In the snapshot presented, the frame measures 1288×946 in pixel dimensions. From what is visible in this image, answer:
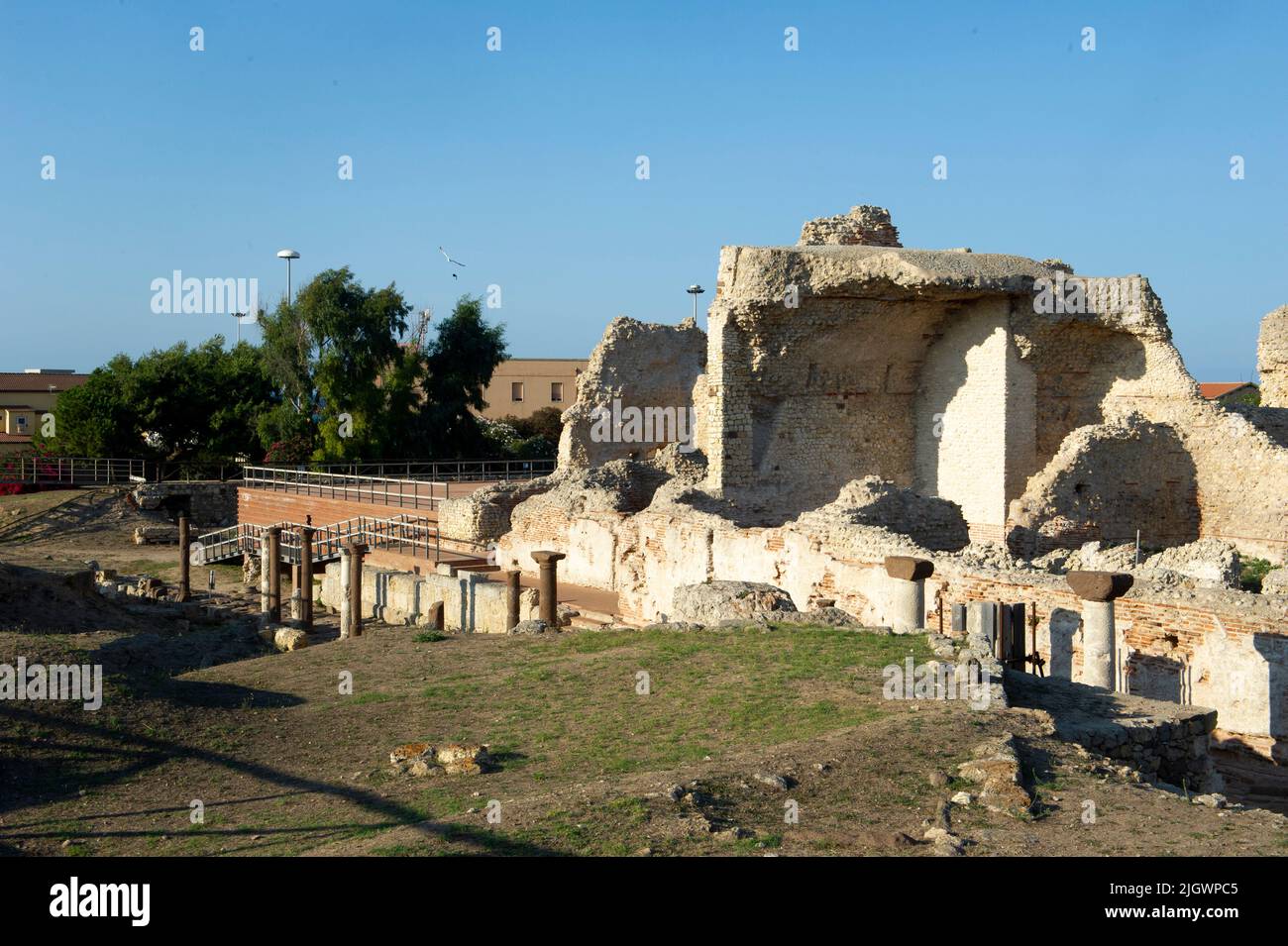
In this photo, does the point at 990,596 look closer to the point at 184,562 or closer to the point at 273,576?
the point at 273,576

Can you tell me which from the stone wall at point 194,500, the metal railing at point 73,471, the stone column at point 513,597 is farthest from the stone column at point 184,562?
the metal railing at point 73,471

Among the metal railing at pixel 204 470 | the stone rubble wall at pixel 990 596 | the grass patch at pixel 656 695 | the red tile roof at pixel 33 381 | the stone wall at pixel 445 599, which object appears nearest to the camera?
the grass patch at pixel 656 695

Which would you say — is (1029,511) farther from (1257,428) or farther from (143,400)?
(143,400)

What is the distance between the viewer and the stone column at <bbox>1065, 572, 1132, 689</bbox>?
10.1 m

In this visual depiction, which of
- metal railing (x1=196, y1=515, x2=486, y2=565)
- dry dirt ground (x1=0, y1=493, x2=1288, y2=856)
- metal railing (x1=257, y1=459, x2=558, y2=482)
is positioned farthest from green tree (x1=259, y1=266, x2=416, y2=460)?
dry dirt ground (x1=0, y1=493, x2=1288, y2=856)

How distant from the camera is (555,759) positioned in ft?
26.4

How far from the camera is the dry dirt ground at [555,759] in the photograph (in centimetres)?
616

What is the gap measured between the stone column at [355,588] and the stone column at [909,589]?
953cm

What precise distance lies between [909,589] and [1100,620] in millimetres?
1871

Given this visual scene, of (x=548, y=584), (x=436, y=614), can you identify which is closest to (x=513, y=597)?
(x=548, y=584)

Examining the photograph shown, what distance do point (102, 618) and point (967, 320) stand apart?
15356mm

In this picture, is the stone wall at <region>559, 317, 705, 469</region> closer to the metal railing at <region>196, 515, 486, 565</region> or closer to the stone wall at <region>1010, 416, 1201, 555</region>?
the metal railing at <region>196, 515, 486, 565</region>

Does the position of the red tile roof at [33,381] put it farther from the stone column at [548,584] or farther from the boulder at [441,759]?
the boulder at [441,759]
